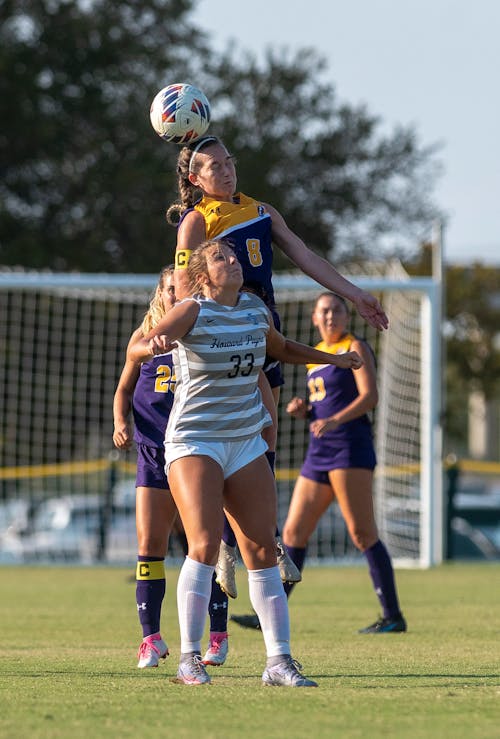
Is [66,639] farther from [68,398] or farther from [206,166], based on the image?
[68,398]

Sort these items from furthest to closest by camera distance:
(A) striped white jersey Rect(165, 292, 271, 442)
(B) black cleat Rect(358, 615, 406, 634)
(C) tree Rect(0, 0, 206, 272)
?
(C) tree Rect(0, 0, 206, 272) → (B) black cleat Rect(358, 615, 406, 634) → (A) striped white jersey Rect(165, 292, 271, 442)

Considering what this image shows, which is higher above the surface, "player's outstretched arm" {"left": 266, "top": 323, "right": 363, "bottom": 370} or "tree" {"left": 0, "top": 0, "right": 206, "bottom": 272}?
"tree" {"left": 0, "top": 0, "right": 206, "bottom": 272}

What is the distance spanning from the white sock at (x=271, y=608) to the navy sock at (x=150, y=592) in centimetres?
127

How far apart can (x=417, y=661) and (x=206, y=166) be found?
8.91 ft

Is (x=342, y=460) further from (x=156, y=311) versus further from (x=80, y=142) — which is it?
(x=80, y=142)

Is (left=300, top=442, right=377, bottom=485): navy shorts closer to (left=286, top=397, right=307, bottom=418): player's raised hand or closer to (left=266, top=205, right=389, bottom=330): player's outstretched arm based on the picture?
(left=286, top=397, right=307, bottom=418): player's raised hand

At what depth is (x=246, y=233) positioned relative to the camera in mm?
6785

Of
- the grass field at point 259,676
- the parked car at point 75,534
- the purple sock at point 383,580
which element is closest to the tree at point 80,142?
the parked car at point 75,534

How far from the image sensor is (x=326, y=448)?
31.6 ft

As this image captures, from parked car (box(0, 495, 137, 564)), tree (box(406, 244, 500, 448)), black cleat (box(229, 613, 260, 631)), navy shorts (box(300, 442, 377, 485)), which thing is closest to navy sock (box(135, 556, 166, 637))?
black cleat (box(229, 613, 260, 631))

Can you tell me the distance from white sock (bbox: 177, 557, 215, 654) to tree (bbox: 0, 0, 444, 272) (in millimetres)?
23939

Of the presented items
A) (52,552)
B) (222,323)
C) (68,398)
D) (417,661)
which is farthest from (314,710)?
(68,398)

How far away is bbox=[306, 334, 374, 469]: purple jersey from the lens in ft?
31.4

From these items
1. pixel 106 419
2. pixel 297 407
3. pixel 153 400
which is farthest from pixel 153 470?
pixel 106 419
